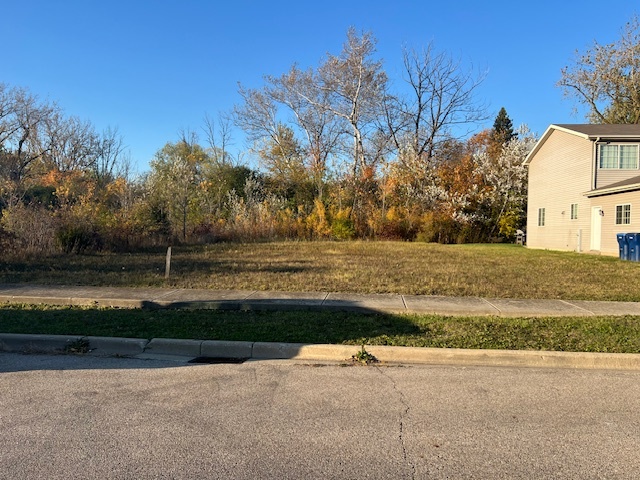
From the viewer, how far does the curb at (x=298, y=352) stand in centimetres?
593

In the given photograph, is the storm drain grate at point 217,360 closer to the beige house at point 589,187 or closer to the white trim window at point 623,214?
the beige house at point 589,187

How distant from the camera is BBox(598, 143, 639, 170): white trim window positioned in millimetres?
23641

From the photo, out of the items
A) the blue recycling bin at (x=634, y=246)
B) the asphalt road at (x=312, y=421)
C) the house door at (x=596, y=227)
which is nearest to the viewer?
the asphalt road at (x=312, y=421)

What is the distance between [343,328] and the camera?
23.8 feet

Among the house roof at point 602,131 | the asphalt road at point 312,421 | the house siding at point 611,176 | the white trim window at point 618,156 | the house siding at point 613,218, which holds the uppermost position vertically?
the house roof at point 602,131

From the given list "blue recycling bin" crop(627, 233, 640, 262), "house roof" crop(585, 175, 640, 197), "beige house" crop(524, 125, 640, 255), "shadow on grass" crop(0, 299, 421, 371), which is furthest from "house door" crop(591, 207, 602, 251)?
"shadow on grass" crop(0, 299, 421, 371)

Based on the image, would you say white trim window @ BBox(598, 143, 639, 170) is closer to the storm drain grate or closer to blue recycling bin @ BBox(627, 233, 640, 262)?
blue recycling bin @ BBox(627, 233, 640, 262)

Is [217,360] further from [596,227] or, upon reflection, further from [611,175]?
[611,175]

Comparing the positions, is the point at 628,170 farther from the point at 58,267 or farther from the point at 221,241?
the point at 58,267

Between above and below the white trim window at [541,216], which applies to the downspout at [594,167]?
above

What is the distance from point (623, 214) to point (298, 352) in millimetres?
20750

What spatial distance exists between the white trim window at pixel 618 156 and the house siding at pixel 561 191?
2.08ft

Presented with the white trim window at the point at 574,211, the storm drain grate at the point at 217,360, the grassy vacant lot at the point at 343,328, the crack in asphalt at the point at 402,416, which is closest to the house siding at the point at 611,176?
the white trim window at the point at 574,211

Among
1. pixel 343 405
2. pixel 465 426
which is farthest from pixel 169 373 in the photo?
pixel 465 426
